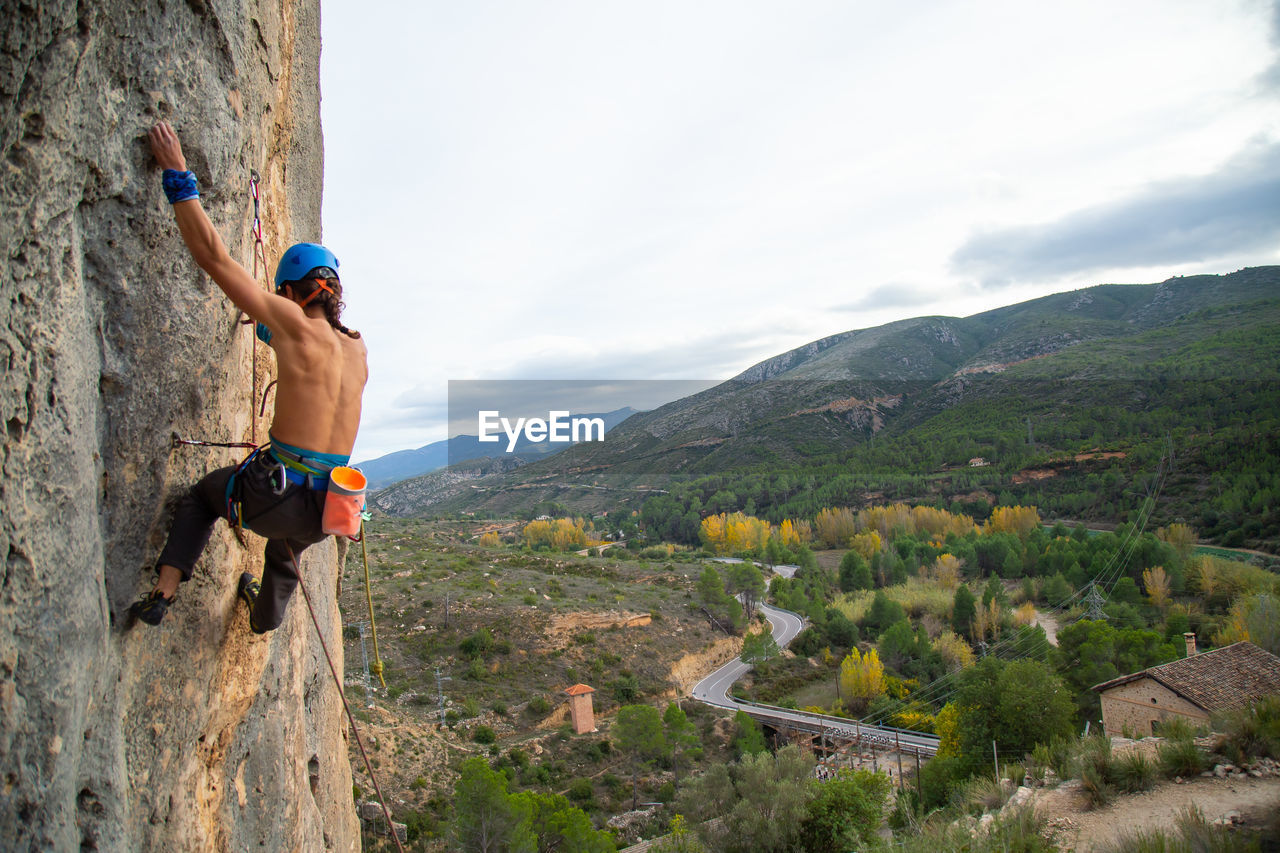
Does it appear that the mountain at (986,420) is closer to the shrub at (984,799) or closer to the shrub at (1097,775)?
the shrub at (984,799)

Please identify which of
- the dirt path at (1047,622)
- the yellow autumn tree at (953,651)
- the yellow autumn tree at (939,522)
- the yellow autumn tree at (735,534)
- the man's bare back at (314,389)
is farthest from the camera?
the yellow autumn tree at (735,534)

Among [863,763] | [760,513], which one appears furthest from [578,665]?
[760,513]

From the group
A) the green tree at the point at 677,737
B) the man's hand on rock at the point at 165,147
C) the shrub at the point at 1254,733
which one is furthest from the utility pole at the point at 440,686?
the man's hand on rock at the point at 165,147

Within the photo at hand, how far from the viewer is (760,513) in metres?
97.3

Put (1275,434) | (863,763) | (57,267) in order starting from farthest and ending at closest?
(1275,434) < (863,763) < (57,267)

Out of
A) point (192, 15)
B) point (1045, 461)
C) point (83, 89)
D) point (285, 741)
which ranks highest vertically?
point (192, 15)

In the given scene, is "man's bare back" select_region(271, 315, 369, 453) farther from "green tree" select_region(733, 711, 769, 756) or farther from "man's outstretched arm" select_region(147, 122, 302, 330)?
"green tree" select_region(733, 711, 769, 756)

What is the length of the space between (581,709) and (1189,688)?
71.5 ft

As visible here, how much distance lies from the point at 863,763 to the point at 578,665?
14538mm

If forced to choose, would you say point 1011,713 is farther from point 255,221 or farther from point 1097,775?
point 255,221

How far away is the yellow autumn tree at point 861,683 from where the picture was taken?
38188 millimetres

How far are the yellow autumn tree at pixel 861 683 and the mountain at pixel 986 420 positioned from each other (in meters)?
41.9

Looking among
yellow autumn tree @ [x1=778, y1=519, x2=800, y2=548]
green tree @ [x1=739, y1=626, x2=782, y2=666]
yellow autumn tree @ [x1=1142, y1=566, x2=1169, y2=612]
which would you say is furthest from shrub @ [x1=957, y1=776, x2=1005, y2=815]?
yellow autumn tree @ [x1=778, y1=519, x2=800, y2=548]

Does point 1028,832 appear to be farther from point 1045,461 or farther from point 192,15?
point 1045,461
